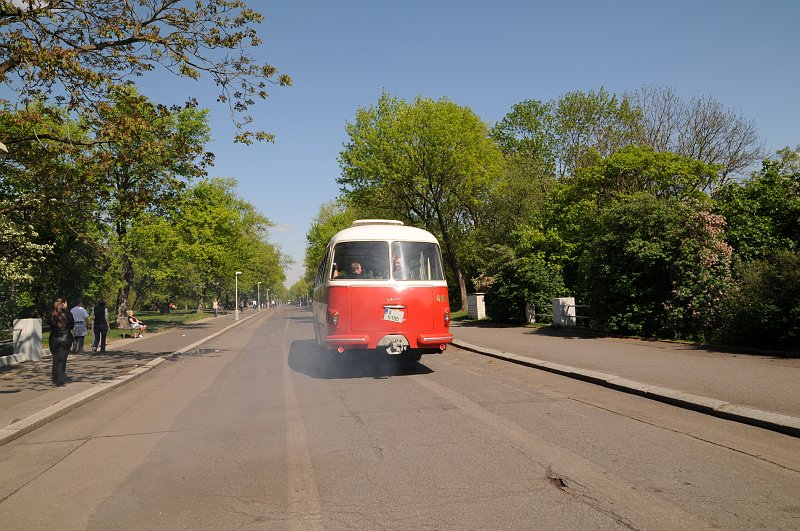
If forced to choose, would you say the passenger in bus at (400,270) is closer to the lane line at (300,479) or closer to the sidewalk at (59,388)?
Result: the lane line at (300,479)

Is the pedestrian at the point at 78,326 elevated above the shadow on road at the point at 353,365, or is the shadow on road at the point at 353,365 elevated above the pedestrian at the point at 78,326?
the pedestrian at the point at 78,326

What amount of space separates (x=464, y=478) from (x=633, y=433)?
7.75 feet

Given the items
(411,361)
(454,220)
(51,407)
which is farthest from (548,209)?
(51,407)

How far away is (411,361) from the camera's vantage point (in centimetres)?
1284

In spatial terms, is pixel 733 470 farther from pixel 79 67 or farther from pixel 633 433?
pixel 79 67

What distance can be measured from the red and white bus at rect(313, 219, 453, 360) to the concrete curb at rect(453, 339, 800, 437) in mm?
2524

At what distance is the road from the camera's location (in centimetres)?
374

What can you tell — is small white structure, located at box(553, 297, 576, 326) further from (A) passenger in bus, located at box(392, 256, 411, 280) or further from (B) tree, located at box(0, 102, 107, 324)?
(B) tree, located at box(0, 102, 107, 324)

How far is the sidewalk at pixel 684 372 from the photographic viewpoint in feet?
20.8

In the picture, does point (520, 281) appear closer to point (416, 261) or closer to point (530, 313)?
point (530, 313)

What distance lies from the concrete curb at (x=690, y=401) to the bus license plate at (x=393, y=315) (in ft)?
10.2

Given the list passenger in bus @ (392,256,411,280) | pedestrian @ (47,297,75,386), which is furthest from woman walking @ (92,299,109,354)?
passenger in bus @ (392,256,411,280)

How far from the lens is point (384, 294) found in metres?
10.3

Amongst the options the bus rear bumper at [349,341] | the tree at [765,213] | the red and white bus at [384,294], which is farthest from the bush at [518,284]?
the bus rear bumper at [349,341]
